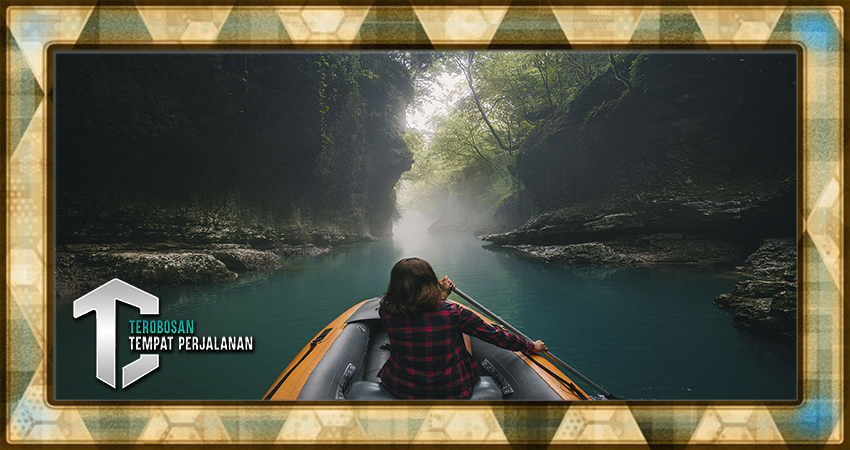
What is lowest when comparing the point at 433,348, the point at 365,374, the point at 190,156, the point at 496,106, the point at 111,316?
the point at 365,374

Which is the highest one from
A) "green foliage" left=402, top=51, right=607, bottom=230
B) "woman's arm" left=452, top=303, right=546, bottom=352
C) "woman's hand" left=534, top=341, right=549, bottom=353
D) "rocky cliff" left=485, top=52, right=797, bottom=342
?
"green foliage" left=402, top=51, right=607, bottom=230

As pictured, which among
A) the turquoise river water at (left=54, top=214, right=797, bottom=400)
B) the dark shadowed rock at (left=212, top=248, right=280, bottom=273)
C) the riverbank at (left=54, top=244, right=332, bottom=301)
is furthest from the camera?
the dark shadowed rock at (left=212, top=248, right=280, bottom=273)

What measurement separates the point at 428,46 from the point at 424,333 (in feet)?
4.59

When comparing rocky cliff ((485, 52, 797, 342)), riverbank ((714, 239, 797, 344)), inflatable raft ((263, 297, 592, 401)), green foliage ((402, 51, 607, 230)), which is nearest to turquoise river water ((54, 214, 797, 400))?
riverbank ((714, 239, 797, 344))

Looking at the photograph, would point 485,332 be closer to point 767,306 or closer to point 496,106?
point 767,306

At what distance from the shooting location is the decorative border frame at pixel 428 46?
103cm

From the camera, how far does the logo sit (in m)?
1.31

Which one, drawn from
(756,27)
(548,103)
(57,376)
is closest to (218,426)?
(57,376)

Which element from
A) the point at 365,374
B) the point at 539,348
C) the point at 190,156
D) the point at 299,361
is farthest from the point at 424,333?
the point at 190,156

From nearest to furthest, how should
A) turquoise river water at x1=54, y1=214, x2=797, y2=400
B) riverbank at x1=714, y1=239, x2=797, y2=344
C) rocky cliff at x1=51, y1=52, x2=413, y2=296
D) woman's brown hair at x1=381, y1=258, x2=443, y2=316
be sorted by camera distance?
turquoise river water at x1=54, y1=214, x2=797, y2=400
woman's brown hair at x1=381, y1=258, x2=443, y2=316
riverbank at x1=714, y1=239, x2=797, y2=344
rocky cliff at x1=51, y1=52, x2=413, y2=296

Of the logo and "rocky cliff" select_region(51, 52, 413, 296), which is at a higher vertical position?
"rocky cliff" select_region(51, 52, 413, 296)

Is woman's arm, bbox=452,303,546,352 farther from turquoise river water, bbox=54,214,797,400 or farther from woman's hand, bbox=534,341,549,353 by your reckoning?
turquoise river water, bbox=54,214,797,400

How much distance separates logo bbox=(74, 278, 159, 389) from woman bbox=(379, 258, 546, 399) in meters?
1.14

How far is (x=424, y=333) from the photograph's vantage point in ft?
5.26
